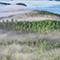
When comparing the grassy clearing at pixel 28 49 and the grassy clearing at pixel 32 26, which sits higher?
the grassy clearing at pixel 32 26

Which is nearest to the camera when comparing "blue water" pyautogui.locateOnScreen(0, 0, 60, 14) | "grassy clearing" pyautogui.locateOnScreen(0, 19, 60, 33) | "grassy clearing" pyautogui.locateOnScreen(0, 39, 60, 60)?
"grassy clearing" pyautogui.locateOnScreen(0, 39, 60, 60)

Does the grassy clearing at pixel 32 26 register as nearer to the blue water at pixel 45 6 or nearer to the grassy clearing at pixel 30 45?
the grassy clearing at pixel 30 45

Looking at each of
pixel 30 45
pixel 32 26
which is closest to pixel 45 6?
pixel 32 26

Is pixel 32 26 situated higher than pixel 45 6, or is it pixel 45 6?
pixel 45 6

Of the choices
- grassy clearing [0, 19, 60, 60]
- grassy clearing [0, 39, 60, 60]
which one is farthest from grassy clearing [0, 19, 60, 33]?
grassy clearing [0, 39, 60, 60]

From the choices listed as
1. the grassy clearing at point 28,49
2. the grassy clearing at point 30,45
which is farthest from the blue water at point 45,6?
the grassy clearing at point 28,49

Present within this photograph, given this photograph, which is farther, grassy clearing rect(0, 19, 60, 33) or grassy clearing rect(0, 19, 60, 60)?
grassy clearing rect(0, 19, 60, 33)

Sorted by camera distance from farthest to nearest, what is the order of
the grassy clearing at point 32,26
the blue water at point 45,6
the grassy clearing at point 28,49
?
the blue water at point 45,6
the grassy clearing at point 32,26
the grassy clearing at point 28,49

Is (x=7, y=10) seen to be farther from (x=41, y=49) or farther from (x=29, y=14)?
(x=41, y=49)

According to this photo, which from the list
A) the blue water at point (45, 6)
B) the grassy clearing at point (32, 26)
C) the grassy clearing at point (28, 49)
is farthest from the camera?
the blue water at point (45, 6)

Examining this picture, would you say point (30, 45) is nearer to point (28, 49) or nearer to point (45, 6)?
point (28, 49)

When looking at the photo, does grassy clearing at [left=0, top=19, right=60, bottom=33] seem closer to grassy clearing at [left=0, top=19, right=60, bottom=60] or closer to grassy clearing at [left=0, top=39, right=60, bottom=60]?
grassy clearing at [left=0, top=19, right=60, bottom=60]

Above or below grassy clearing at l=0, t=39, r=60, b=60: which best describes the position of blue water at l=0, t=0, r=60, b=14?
above
